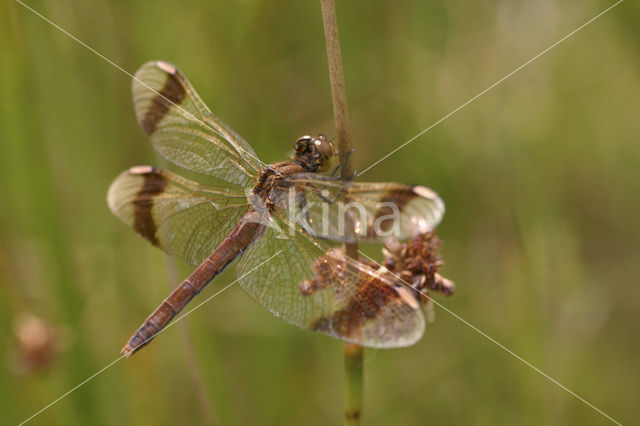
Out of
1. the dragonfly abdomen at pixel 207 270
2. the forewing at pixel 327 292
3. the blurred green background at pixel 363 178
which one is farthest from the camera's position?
the blurred green background at pixel 363 178

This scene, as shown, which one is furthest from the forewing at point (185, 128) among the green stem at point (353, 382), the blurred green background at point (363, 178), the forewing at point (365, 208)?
the green stem at point (353, 382)

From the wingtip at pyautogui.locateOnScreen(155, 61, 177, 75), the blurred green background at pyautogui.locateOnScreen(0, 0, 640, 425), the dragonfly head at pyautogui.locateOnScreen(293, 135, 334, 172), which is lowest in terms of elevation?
the blurred green background at pyautogui.locateOnScreen(0, 0, 640, 425)

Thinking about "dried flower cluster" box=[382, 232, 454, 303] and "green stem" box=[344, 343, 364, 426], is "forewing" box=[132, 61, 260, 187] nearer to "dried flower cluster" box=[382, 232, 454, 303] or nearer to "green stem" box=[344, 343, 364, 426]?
"dried flower cluster" box=[382, 232, 454, 303]

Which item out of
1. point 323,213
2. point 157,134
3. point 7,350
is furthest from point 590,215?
point 7,350

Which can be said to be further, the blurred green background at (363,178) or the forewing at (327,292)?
the blurred green background at (363,178)

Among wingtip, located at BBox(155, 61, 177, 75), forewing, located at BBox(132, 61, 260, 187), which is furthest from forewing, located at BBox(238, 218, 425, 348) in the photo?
wingtip, located at BBox(155, 61, 177, 75)

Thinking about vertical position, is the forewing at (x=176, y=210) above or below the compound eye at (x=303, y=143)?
below

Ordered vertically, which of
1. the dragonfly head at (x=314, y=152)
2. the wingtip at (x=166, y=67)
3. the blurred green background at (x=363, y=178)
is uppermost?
the wingtip at (x=166, y=67)

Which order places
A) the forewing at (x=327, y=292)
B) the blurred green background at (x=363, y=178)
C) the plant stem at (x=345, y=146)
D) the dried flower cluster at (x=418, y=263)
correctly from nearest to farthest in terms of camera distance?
the plant stem at (x=345, y=146) → the forewing at (x=327, y=292) → the dried flower cluster at (x=418, y=263) → the blurred green background at (x=363, y=178)

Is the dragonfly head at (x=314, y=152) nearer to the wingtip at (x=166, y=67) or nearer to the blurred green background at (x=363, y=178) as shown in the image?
the wingtip at (x=166, y=67)
